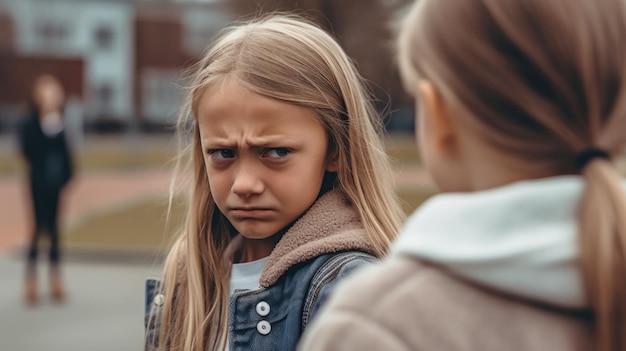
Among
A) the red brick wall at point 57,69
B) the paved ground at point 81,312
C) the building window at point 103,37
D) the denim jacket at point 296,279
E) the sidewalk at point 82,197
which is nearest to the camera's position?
the denim jacket at point 296,279

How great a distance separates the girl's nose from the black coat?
6099mm

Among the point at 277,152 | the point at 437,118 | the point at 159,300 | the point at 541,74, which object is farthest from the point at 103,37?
the point at 541,74

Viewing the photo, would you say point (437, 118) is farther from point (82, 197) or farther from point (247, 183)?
point (82, 197)

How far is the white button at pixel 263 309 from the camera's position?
1687 millimetres

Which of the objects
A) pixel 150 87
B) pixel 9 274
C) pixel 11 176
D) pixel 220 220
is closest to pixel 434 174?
pixel 220 220

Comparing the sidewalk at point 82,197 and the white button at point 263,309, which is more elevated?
the white button at point 263,309

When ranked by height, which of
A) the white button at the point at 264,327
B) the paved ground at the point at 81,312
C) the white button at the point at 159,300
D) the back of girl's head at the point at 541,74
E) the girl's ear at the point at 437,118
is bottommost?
the paved ground at the point at 81,312

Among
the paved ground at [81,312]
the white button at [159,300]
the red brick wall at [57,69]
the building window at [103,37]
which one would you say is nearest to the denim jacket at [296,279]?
the white button at [159,300]

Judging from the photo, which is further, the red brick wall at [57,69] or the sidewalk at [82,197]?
the red brick wall at [57,69]

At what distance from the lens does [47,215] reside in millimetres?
7496

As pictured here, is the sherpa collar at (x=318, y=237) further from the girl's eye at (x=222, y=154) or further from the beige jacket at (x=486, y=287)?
the beige jacket at (x=486, y=287)

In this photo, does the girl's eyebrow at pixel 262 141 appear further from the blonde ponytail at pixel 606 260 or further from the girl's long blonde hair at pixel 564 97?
the blonde ponytail at pixel 606 260

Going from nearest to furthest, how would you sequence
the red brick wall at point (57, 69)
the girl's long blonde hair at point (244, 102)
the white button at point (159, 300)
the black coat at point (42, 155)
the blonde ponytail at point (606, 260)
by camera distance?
1. the blonde ponytail at point (606, 260)
2. the girl's long blonde hair at point (244, 102)
3. the white button at point (159, 300)
4. the black coat at point (42, 155)
5. the red brick wall at point (57, 69)

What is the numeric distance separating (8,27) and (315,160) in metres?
44.3
